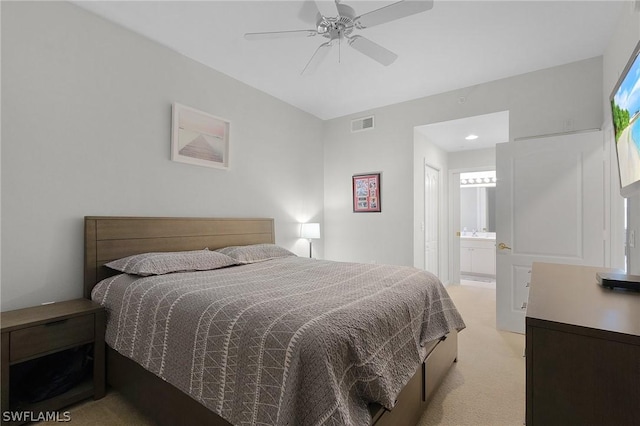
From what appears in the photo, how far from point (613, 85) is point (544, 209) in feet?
3.86

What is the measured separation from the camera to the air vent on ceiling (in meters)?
4.42

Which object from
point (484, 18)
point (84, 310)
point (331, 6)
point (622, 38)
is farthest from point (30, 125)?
point (622, 38)

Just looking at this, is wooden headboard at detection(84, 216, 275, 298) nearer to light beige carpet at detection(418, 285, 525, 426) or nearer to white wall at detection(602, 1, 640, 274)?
light beige carpet at detection(418, 285, 525, 426)

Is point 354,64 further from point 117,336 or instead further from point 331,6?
point 117,336

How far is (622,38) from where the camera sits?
229cm

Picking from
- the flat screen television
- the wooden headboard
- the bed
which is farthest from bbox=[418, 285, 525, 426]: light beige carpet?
the wooden headboard

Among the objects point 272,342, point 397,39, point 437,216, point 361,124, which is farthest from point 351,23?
point 437,216

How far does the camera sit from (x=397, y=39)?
265 centimetres

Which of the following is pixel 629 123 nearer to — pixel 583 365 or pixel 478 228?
pixel 583 365

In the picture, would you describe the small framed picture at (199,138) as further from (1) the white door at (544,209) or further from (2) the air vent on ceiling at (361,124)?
(1) the white door at (544,209)

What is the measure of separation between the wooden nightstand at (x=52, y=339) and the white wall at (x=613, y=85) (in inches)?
140

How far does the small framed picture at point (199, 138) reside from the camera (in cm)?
293

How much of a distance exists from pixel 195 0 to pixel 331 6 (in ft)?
3.33

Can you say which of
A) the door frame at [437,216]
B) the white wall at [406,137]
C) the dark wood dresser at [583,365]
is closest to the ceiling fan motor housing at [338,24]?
the dark wood dresser at [583,365]
